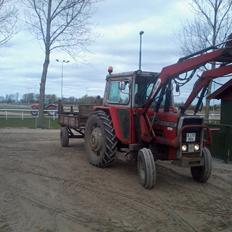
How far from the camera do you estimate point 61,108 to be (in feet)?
56.2

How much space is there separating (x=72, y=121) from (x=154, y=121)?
525 centimetres

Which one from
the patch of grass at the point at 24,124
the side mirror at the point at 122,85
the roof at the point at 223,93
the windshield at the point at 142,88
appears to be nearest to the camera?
the windshield at the point at 142,88

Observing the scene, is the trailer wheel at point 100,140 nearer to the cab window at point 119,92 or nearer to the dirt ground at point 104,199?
the dirt ground at point 104,199

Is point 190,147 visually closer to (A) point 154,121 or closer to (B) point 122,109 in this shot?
(A) point 154,121

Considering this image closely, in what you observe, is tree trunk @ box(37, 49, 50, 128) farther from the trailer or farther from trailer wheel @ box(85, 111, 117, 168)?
trailer wheel @ box(85, 111, 117, 168)

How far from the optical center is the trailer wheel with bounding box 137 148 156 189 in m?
9.17

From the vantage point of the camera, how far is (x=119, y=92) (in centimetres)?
1118

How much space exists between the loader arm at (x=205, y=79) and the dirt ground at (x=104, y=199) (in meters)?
1.89

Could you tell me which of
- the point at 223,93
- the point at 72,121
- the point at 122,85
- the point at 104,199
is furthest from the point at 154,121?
the point at 223,93

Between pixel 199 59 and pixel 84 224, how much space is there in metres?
4.18

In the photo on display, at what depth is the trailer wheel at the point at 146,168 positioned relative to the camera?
9.17 metres

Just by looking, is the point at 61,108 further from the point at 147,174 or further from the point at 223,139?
the point at 147,174

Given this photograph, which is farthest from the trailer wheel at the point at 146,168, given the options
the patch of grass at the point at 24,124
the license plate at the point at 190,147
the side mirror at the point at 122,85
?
the patch of grass at the point at 24,124

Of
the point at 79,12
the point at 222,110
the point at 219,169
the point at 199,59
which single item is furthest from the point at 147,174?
the point at 79,12
